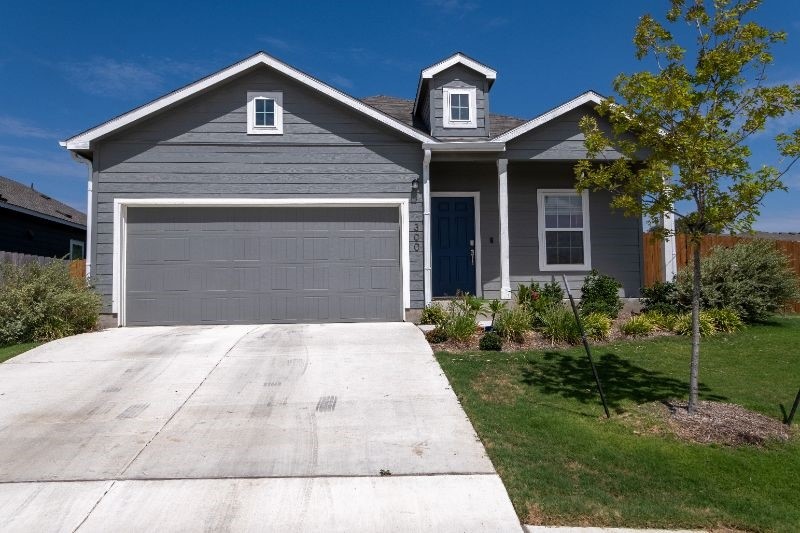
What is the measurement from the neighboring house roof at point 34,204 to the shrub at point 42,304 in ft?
22.3

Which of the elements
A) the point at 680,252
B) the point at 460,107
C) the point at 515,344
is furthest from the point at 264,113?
the point at 680,252

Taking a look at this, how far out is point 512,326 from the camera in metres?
9.05

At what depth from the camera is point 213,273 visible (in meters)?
10.9

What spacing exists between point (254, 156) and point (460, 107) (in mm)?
4416

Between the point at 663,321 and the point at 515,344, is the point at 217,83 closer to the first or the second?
the point at 515,344

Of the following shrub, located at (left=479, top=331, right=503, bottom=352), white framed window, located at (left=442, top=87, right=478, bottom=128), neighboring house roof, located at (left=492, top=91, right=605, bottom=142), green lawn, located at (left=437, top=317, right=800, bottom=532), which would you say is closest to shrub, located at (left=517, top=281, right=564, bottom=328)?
shrub, located at (left=479, top=331, right=503, bottom=352)

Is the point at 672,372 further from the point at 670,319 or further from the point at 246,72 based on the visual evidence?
the point at 246,72

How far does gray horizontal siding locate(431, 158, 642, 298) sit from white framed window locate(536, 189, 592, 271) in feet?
0.38

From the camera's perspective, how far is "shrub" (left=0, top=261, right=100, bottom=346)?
9523mm

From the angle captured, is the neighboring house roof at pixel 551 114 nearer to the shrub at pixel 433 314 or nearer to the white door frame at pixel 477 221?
the white door frame at pixel 477 221

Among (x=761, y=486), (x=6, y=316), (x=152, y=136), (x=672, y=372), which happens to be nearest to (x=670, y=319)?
(x=672, y=372)

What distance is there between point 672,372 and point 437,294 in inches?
224

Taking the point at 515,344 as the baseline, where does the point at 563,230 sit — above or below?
above

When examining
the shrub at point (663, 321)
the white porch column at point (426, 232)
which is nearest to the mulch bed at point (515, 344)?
the shrub at point (663, 321)
